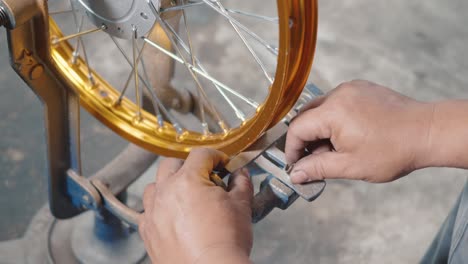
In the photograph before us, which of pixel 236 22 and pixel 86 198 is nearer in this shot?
pixel 236 22

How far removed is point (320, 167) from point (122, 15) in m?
0.38

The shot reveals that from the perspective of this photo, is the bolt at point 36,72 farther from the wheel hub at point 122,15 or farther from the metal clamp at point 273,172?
the metal clamp at point 273,172

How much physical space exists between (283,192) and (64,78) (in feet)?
1.39

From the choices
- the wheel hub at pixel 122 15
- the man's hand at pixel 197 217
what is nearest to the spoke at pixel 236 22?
the wheel hub at pixel 122 15

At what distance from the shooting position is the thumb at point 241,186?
992 mm

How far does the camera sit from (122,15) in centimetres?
110

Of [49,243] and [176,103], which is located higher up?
Answer: [176,103]

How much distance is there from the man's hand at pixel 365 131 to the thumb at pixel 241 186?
0.09 meters

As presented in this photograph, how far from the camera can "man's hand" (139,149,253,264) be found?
2.93 feet

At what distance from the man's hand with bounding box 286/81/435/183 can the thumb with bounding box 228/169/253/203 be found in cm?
9

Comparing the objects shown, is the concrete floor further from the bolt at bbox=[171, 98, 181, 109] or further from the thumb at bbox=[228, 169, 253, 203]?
the thumb at bbox=[228, 169, 253, 203]

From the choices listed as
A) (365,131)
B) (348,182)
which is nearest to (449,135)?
(365,131)

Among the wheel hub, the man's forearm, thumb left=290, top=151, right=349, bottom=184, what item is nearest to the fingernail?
thumb left=290, top=151, right=349, bottom=184

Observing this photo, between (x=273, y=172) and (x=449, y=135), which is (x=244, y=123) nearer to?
(x=273, y=172)
